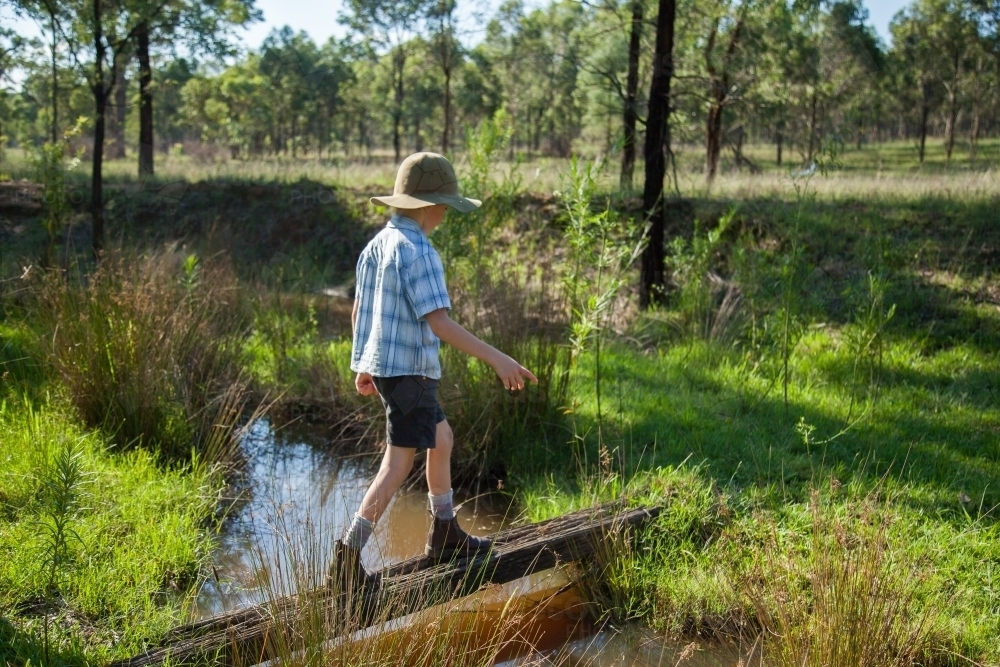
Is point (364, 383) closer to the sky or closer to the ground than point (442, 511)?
closer to the sky

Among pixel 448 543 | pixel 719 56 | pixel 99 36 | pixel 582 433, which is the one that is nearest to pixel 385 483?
pixel 448 543

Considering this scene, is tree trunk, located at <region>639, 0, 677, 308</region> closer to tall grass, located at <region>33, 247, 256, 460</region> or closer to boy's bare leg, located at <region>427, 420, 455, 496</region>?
tall grass, located at <region>33, 247, 256, 460</region>

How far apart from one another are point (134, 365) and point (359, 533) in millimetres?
2376

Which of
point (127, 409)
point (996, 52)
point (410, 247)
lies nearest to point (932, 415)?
point (410, 247)

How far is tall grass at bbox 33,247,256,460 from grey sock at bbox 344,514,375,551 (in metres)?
1.75

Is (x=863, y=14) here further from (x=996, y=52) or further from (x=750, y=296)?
(x=750, y=296)

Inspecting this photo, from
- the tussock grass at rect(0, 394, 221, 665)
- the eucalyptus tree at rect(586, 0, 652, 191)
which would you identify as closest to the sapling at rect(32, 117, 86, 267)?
the tussock grass at rect(0, 394, 221, 665)

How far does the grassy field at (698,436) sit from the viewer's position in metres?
3.25

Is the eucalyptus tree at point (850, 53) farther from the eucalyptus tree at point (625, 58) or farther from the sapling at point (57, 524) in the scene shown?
the sapling at point (57, 524)

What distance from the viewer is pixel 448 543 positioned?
3.66 meters

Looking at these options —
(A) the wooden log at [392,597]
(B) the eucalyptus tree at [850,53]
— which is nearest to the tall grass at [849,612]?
(A) the wooden log at [392,597]

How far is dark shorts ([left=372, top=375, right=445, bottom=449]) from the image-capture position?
341 centimetres

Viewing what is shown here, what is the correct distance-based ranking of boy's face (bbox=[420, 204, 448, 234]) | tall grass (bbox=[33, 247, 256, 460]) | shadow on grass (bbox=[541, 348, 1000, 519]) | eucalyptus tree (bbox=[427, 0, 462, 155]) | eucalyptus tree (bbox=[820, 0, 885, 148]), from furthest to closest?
eucalyptus tree (bbox=[820, 0, 885, 148]), eucalyptus tree (bbox=[427, 0, 462, 155]), tall grass (bbox=[33, 247, 256, 460]), shadow on grass (bbox=[541, 348, 1000, 519]), boy's face (bbox=[420, 204, 448, 234])

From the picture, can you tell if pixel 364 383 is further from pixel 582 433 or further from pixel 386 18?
pixel 386 18
